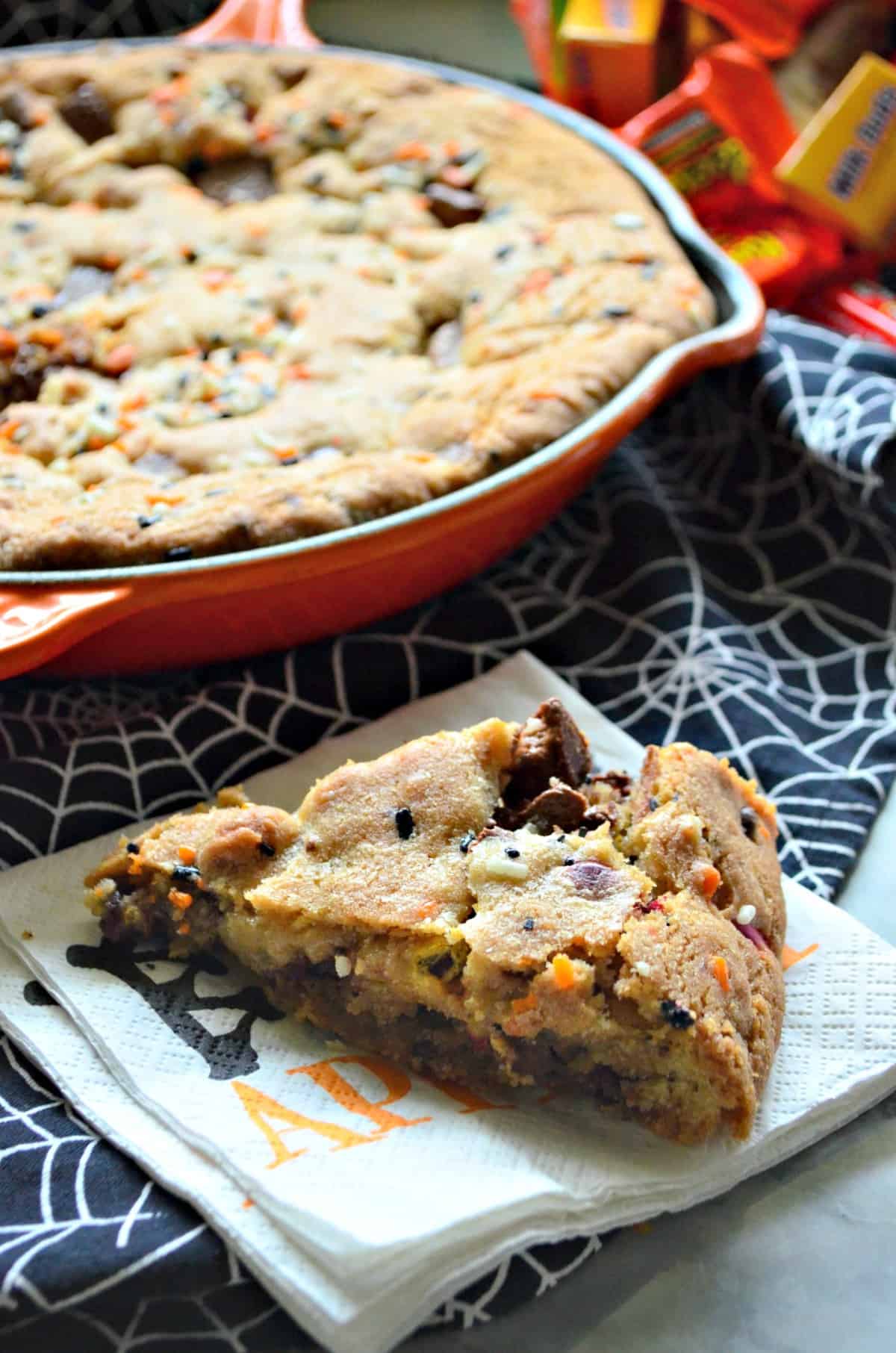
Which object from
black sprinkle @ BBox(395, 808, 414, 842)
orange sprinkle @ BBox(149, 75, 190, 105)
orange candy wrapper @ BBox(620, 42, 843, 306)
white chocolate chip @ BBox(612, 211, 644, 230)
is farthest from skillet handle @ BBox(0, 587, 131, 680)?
orange candy wrapper @ BBox(620, 42, 843, 306)

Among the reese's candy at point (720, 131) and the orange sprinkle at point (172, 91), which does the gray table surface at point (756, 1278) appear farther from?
the orange sprinkle at point (172, 91)

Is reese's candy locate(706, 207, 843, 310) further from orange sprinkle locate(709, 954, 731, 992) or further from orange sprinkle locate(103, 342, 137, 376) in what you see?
orange sprinkle locate(709, 954, 731, 992)

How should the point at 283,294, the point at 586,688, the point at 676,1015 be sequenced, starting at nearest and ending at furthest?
the point at 676,1015 < the point at 586,688 < the point at 283,294

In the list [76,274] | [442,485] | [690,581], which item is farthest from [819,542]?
[76,274]

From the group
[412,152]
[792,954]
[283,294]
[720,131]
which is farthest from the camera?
[720,131]

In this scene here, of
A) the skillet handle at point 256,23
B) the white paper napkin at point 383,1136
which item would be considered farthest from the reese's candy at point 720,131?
the white paper napkin at point 383,1136

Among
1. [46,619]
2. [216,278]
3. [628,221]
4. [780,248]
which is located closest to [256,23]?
[216,278]

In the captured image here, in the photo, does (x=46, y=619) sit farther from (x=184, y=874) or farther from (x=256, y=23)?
(x=256, y=23)

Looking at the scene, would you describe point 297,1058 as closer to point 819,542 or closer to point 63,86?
point 819,542
